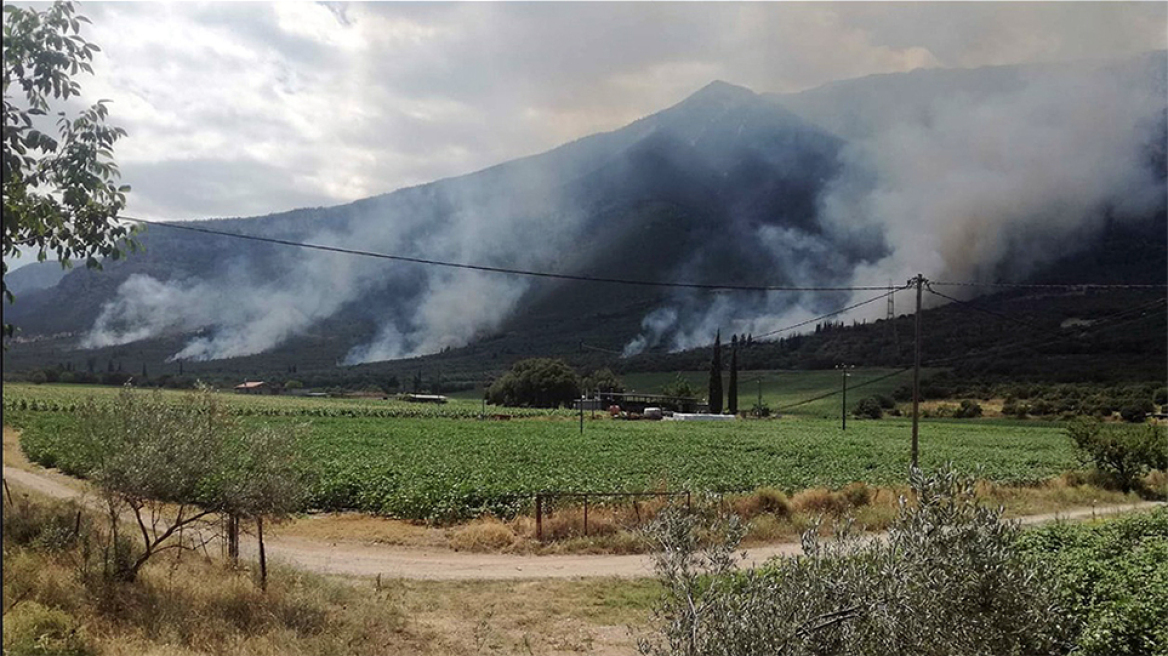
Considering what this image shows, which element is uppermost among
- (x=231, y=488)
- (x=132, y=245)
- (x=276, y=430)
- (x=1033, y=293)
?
(x=1033, y=293)

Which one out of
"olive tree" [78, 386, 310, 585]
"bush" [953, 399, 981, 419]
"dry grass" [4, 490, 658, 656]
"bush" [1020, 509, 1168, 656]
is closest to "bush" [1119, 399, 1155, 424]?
"bush" [953, 399, 981, 419]

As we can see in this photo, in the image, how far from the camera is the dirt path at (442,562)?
60.8 ft

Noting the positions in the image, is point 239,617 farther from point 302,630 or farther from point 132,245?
point 132,245

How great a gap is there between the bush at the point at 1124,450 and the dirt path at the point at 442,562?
23369 millimetres

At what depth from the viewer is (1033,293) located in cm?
19712

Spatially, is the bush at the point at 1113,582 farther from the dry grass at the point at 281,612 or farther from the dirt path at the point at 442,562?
the dry grass at the point at 281,612

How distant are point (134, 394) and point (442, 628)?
23.5 ft

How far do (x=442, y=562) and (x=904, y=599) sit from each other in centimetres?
1697

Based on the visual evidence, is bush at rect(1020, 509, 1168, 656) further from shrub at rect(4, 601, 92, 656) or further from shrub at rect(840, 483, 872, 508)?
shrub at rect(4, 601, 92, 656)

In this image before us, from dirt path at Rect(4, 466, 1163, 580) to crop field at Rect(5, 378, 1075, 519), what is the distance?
7.73 feet

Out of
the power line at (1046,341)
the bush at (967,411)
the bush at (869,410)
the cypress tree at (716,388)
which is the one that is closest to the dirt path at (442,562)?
the bush at (967,411)

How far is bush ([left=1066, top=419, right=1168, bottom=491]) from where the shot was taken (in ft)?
117

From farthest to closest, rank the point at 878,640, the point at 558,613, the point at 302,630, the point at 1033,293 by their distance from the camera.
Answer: the point at 1033,293 < the point at 558,613 < the point at 302,630 < the point at 878,640

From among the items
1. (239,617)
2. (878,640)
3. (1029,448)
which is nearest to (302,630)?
(239,617)
